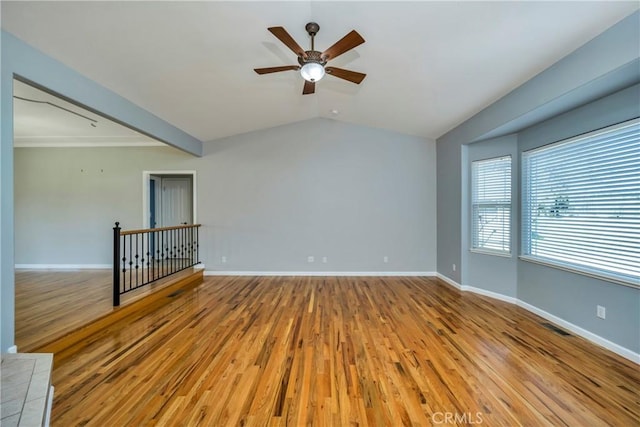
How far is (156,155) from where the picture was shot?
5.78 metres

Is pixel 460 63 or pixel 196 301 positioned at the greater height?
pixel 460 63

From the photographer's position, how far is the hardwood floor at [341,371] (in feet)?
5.75

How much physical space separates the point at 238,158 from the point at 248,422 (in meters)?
4.92

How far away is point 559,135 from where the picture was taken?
321 cm

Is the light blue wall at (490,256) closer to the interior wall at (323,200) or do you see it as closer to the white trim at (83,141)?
the interior wall at (323,200)

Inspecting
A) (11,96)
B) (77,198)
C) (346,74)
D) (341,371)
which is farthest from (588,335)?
(77,198)

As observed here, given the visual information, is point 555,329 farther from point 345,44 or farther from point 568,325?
point 345,44

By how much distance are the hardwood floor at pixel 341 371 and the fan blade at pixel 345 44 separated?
280 centimetres

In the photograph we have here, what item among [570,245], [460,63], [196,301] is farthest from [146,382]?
[570,245]

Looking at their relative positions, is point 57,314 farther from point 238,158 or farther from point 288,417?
point 238,158

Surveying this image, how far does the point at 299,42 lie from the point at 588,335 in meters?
4.57

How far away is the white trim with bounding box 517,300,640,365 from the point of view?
243 centimetres

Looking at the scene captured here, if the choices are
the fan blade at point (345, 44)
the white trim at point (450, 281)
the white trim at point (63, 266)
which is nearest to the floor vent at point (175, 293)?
the white trim at point (63, 266)

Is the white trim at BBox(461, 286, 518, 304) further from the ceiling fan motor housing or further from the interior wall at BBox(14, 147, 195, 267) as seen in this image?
the interior wall at BBox(14, 147, 195, 267)
